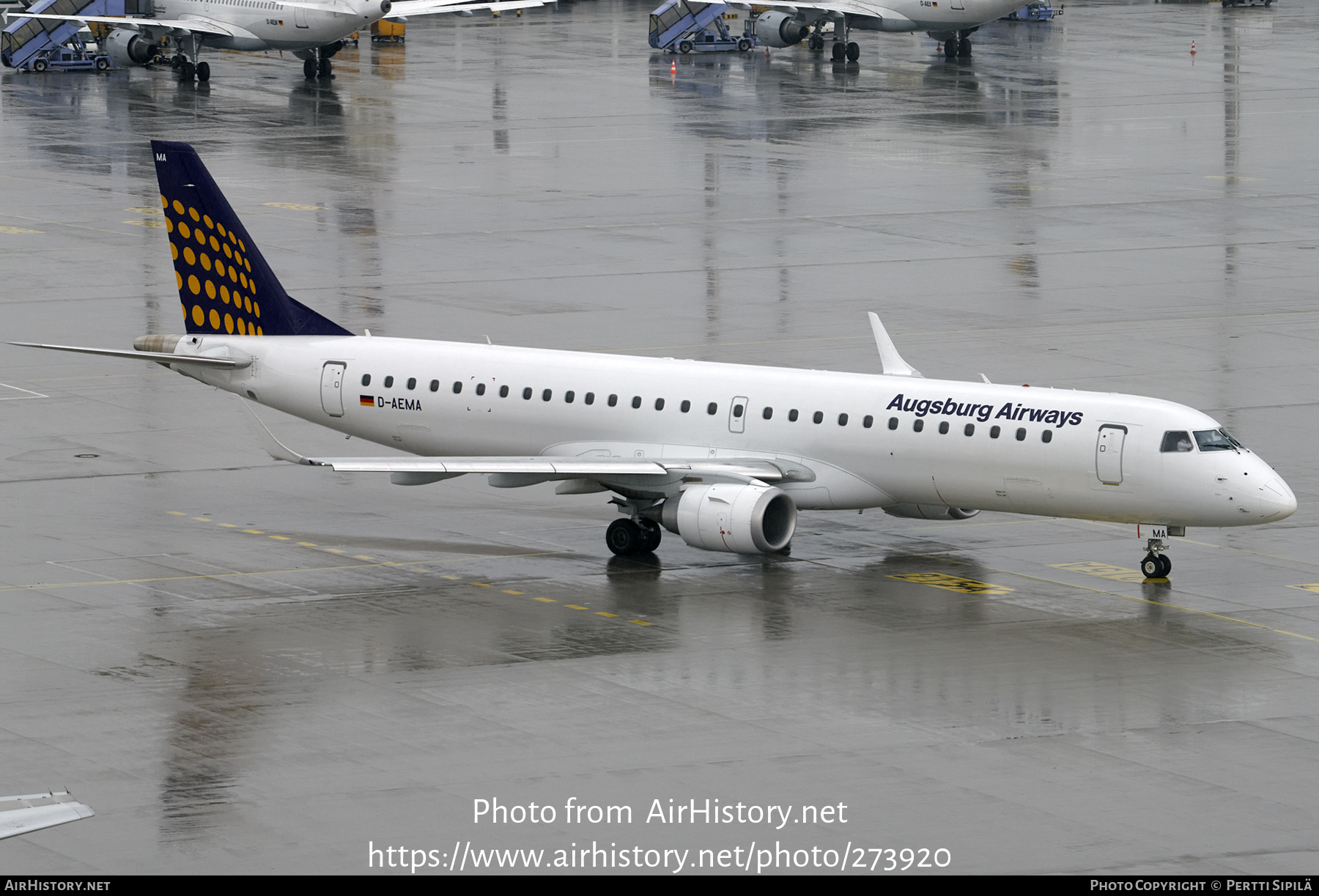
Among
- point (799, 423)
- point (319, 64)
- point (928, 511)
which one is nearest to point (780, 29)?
point (319, 64)

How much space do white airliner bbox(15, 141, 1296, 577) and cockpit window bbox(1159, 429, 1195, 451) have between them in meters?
0.03

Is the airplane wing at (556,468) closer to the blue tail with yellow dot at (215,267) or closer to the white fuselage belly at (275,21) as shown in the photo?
the blue tail with yellow dot at (215,267)

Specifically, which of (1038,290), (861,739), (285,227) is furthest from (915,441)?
(285,227)

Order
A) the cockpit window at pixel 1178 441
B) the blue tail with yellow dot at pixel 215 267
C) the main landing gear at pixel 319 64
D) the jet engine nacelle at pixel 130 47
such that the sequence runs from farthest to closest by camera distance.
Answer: the jet engine nacelle at pixel 130 47, the main landing gear at pixel 319 64, the blue tail with yellow dot at pixel 215 267, the cockpit window at pixel 1178 441

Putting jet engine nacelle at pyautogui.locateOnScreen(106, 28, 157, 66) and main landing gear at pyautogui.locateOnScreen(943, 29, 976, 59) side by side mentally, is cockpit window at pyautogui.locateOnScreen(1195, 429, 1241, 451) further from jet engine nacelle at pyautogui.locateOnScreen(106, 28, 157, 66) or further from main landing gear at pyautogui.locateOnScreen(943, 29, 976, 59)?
main landing gear at pyautogui.locateOnScreen(943, 29, 976, 59)

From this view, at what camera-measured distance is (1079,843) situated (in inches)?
1086

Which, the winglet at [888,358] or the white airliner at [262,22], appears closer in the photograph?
the winglet at [888,358]

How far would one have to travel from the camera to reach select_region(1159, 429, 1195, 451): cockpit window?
3972 cm

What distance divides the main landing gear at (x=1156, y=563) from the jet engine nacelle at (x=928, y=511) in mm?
3308

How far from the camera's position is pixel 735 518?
41.0 metres

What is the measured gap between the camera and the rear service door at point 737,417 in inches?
1705

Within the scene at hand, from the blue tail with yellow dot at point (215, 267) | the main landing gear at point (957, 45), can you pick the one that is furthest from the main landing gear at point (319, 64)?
the blue tail with yellow dot at point (215, 267)

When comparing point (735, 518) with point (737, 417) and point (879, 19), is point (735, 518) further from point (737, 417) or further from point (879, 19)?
point (879, 19)

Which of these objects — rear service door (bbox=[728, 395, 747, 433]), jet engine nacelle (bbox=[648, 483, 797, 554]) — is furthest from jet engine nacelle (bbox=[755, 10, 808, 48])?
Result: jet engine nacelle (bbox=[648, 483, 797, 554])
